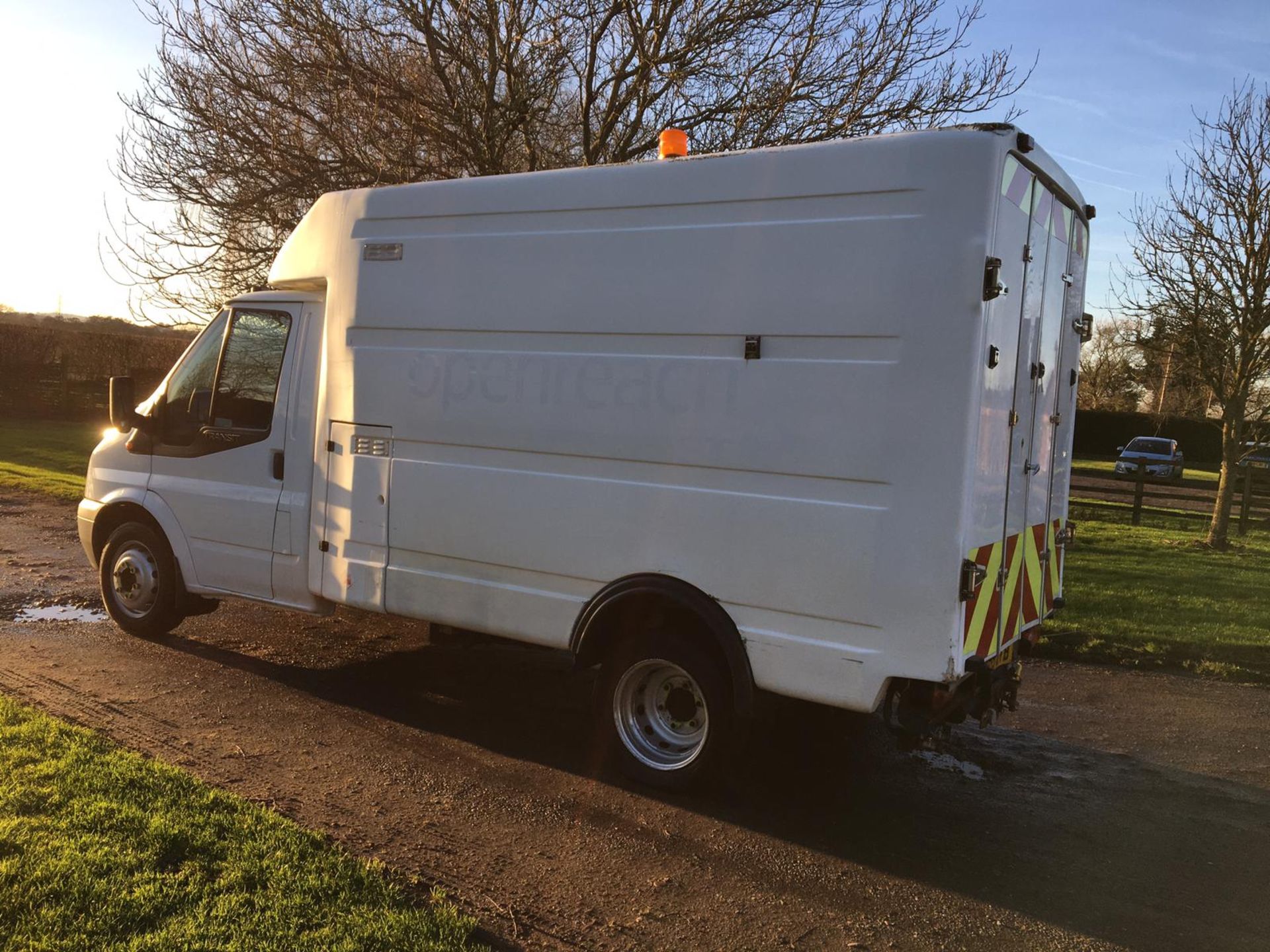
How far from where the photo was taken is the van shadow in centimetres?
389

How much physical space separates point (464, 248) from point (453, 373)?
0.67m

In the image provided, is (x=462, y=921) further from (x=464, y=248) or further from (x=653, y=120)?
(x=653, y=120)

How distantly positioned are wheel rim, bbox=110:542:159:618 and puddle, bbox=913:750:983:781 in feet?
16.7

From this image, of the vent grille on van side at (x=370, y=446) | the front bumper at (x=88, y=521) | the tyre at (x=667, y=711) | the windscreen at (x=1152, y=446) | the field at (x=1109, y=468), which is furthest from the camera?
the windscreen at (x=1152, y=446)

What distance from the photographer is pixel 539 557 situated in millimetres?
5035

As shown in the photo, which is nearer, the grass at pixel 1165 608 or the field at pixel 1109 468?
the grass at pixel 1165 608

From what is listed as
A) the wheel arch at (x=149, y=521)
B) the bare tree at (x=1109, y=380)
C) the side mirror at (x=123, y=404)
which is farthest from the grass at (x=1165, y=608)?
the bare tree at (x=1109, y=380)

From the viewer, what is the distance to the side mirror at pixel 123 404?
21.3 ft

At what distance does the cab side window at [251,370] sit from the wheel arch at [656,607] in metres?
2.66

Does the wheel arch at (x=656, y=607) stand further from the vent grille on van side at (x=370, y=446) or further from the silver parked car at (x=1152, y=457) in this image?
the silver parked car at (x=1152, y=457)

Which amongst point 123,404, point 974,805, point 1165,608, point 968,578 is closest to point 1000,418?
point 968,578

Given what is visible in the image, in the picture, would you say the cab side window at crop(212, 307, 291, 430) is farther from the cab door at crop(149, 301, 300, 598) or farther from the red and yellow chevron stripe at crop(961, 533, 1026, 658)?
the red and yellow chevron stripe at crop(961, 533, 1026, 658)

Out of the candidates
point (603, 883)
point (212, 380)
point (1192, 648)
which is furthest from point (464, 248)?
point (1192, 648)

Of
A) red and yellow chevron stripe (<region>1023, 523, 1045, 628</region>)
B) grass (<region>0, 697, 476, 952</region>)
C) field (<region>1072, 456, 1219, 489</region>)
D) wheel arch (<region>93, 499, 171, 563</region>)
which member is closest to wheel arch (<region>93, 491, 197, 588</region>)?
wheel arch (<region>93, 499, 171, 563</region>)
